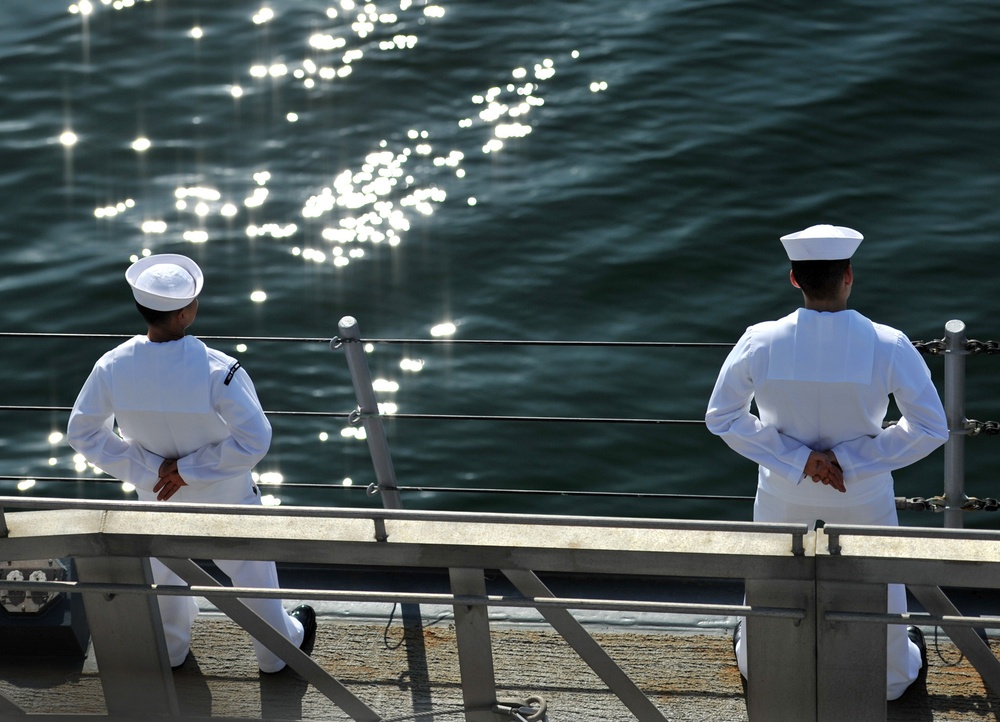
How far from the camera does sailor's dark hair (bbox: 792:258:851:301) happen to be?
3.94m

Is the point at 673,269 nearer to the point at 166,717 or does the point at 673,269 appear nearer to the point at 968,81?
the point at 968,81

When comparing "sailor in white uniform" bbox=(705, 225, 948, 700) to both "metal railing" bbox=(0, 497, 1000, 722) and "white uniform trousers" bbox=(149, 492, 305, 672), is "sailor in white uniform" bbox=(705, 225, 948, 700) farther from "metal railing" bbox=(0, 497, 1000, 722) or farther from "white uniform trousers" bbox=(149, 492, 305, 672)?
"white uniform trousers" bbox=(149, 492, 305, 672)

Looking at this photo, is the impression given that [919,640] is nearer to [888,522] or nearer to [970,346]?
[888,522]

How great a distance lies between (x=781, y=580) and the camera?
10.1ft

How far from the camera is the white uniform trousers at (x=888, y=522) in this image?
4059 millimetres

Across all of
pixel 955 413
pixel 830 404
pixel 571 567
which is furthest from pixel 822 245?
pixel 571 567

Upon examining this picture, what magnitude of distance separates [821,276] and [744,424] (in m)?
0.51

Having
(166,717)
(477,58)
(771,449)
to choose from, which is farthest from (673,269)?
(166,717)

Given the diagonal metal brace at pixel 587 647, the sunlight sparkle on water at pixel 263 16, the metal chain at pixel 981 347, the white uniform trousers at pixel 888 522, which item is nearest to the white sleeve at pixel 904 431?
the white uniform trousers at pixel 888 522

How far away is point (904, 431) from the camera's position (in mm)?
3932


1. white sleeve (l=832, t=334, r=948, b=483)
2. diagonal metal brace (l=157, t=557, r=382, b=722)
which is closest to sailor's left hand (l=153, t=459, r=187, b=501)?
diagonal metal brace (l=157, t=557, r=382, b=722)

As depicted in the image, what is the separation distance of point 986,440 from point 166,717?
6.01 m

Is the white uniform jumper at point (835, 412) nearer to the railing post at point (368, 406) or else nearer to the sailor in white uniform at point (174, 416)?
the railing post at point (368, 406)

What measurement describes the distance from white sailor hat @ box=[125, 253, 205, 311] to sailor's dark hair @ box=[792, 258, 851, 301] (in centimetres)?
192
